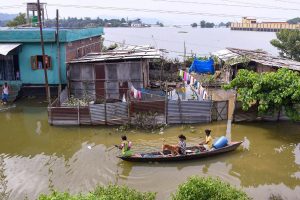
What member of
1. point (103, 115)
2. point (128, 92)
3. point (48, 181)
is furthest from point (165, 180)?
point (128, 92)

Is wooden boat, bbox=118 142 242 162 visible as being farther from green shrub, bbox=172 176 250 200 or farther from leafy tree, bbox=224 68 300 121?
green shrub, bbox=172 176 250 200

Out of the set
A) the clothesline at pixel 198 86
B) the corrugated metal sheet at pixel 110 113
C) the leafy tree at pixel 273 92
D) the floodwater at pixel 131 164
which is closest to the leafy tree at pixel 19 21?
the clothesline at pixel 198 86

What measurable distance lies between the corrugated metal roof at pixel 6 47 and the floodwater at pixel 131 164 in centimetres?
440

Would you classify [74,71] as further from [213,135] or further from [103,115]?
[213,135]

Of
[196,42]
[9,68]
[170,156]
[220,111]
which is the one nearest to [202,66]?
[220,111]

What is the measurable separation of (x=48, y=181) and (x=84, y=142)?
153 inches

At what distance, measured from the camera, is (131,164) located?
1352cm

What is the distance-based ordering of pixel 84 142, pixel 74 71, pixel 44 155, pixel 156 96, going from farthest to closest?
pixel 74 71
pixel 156 96
pixel 84 142
pixel 44 155

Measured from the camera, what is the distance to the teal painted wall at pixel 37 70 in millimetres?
21969

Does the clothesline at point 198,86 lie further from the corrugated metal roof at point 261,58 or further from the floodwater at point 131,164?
the corrugated metal roof at point 261,58

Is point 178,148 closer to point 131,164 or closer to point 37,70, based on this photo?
point 131,164

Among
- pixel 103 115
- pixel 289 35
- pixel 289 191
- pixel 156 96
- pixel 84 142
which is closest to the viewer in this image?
pixel 289 191

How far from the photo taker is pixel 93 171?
13.0 meters

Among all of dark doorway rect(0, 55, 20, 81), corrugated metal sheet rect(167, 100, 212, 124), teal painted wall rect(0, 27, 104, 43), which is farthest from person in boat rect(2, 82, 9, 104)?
corrugated metal sheet rect(167, 100, 212, 124)
